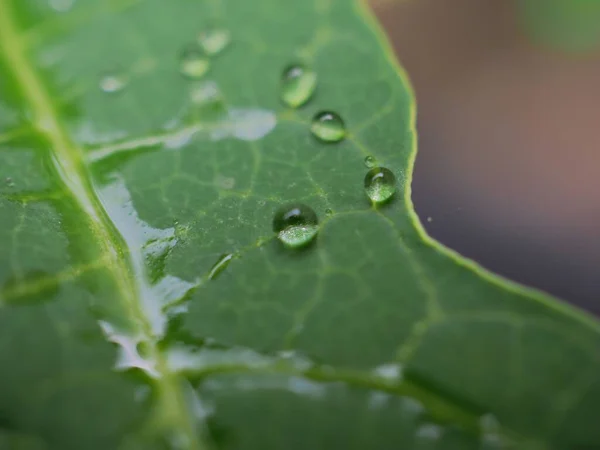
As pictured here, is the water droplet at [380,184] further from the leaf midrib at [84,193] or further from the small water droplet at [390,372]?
the leaf midrib at [84,193]

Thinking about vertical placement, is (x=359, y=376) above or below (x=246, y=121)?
below

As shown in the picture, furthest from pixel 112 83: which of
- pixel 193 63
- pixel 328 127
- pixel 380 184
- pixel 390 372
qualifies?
pixel 390 372

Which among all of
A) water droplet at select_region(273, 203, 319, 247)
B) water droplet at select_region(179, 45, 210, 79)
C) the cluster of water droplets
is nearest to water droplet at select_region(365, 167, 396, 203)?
the cluster of water droplets

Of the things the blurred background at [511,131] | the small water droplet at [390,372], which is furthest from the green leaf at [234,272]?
the blurred background at [511,131]

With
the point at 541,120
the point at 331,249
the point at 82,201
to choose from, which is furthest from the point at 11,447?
the point at 541,120

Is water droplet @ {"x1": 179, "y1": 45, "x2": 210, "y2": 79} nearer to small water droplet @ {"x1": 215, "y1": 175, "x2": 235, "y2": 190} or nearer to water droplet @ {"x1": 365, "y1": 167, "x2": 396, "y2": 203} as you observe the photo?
small water droplet @ {"x1": 215, "y1": 175, "x2": 235, "y2": 190}

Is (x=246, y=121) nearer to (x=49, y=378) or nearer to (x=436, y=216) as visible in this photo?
(x=436, y=216)

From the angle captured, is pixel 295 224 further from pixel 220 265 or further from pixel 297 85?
pixel 297 85
